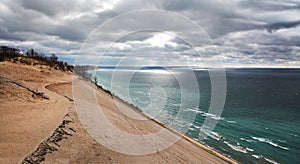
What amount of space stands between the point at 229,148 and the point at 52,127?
18.8 metres

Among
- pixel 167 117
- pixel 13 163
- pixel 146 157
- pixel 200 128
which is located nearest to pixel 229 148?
pixel 200 128

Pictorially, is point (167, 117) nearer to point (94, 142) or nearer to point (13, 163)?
point (94, 142)

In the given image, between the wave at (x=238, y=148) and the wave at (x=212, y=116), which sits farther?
the wave at (x=212, y=116)

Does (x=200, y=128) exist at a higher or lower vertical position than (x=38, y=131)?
lower

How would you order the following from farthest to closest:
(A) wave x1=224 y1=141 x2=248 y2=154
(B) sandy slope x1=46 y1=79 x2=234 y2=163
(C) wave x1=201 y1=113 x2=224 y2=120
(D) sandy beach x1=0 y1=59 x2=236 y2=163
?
(C) wave x1=201 y1=113 x2=224 y2=120 → (A) wave x1=224 y1=141 x2=248 y2=154 → (B) sandy slope x1=46 y1=79 x2=234 y2=163 → (D) sandy beach x1=0 y1=59 x2=236 y2=163

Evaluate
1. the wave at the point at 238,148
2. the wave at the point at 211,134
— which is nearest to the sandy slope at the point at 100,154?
the wave at the point at 238,148

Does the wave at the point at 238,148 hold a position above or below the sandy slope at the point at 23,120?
below

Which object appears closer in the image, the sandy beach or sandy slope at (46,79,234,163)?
the sandy beach

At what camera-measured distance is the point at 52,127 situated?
17281 mm

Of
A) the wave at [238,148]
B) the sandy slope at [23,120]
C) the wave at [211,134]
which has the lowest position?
the wave at [238,148]

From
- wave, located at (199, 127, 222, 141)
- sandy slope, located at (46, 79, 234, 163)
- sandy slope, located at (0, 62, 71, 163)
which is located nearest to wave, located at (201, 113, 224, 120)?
wave, located at (199, 127, 222, 141)

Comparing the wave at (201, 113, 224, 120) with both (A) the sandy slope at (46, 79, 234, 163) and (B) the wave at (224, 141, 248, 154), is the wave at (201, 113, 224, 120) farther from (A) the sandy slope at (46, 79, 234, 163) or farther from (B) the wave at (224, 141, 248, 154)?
(A) the sandy slope at (46, 79, 234, 163)

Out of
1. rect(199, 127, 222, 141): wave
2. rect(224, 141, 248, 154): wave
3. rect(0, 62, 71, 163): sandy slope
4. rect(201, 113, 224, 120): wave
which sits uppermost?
rect(0, 62, 71, 163): sandy slope

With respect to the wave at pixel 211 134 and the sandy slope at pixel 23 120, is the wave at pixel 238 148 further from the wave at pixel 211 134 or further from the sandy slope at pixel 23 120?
the sandy slope at pixel 23 120
